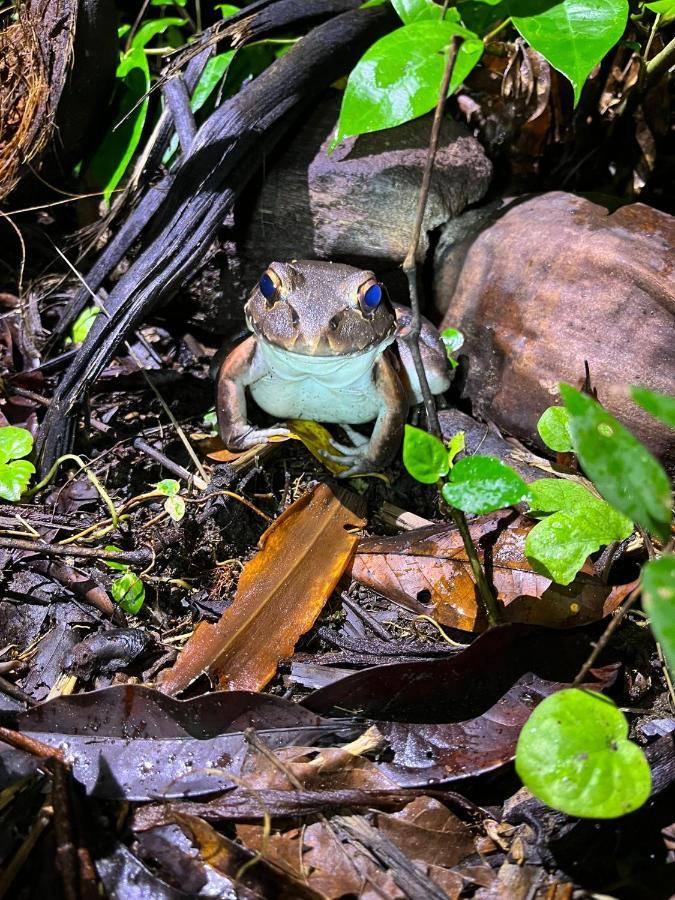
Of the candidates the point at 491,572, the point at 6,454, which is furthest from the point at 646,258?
the point at 6,454

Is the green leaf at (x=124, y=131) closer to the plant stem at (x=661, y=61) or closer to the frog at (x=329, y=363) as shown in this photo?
the frog at (x=329, y=363)

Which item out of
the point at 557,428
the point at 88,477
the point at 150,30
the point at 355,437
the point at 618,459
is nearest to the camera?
the point at 618,459

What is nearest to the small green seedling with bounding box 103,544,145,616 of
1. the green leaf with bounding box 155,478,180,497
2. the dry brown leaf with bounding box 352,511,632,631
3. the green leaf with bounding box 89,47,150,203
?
the green leaf with bounding box 155,478,180,497

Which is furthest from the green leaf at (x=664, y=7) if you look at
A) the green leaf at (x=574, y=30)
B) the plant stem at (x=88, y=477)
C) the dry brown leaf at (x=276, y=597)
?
the plant stem at (x=88, y=477)

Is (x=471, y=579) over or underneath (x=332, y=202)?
Answer: underneath

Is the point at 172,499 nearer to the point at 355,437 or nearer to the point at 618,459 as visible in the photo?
the point at 355,437

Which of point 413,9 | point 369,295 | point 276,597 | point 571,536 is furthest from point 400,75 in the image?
point 276,597
